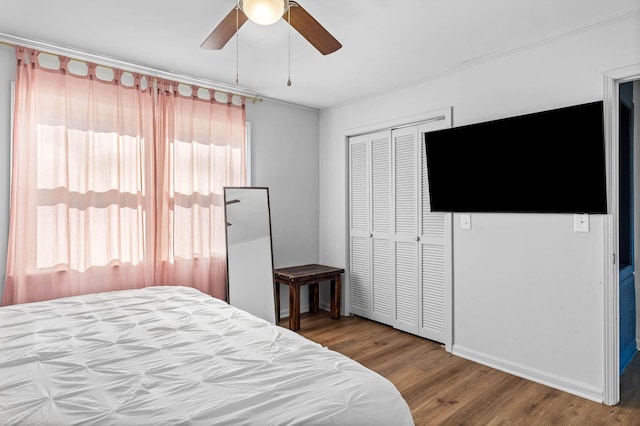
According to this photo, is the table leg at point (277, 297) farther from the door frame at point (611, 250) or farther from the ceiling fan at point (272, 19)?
the door frame at point (611, 250)

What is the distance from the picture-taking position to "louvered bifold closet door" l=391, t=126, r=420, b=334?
386cm

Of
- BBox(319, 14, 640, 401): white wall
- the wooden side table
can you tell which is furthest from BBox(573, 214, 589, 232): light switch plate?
A: the wooden side table

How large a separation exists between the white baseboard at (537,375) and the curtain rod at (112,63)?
11.0ft

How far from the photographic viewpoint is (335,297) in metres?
4.42

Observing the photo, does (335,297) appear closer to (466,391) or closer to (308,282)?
(308,282)

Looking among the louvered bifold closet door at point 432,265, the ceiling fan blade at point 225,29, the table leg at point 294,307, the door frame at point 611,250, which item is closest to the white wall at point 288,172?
the table leg at point 294,307

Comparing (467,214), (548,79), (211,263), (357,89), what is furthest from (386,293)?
(548,79)

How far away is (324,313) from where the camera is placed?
15.3ft

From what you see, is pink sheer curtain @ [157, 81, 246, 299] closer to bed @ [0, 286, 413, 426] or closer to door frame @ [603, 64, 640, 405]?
bed @ [0, 286, 413, 426]

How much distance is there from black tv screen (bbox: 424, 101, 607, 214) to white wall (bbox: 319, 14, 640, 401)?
15cm

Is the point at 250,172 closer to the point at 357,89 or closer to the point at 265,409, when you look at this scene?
the point at 357,89

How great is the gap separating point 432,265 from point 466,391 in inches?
49.3

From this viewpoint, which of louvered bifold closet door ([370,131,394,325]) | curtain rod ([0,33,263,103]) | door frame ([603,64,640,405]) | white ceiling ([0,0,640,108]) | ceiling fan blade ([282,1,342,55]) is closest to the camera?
ceiling fan blade ([282,1,342,55])

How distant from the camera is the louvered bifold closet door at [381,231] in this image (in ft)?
13.6
